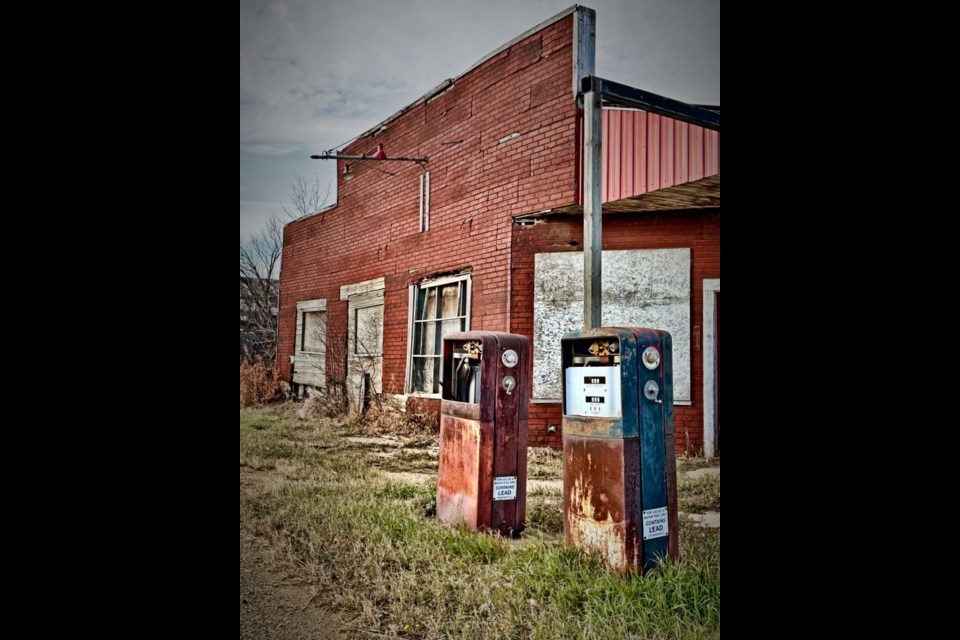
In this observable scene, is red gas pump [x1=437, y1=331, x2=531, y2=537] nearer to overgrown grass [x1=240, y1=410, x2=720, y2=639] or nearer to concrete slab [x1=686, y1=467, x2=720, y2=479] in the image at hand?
overgrown grass [x1=240, y1=410, x2=720, y2=639]

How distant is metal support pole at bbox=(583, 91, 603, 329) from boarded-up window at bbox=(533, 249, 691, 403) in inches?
45.9

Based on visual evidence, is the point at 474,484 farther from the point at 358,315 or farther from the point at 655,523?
the point at 358,315

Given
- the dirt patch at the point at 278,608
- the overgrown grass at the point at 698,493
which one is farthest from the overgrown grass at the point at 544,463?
the dirt patch at the point at 278,608

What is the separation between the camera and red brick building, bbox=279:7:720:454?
10.7ft

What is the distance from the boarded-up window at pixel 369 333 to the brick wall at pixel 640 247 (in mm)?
1271

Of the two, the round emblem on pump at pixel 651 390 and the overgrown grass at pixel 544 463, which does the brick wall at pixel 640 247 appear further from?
the round emblem on pump at pixel 651 390

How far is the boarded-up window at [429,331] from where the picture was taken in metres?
3.41

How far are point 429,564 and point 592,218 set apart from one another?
1.56 metres

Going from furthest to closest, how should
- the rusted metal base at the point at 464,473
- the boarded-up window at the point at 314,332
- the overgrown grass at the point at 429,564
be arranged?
1. the boarded-up window at the point at 314,332
2. the rusted metal base at the point at 464,473
3. the overgrown grass at the point at 429,564

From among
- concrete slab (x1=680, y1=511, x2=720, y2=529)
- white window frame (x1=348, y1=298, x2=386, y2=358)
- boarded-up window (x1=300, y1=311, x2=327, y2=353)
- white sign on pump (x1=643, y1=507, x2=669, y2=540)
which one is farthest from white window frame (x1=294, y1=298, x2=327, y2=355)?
concrete slab (x1=680, y1=511, x2=720, y2=529)
